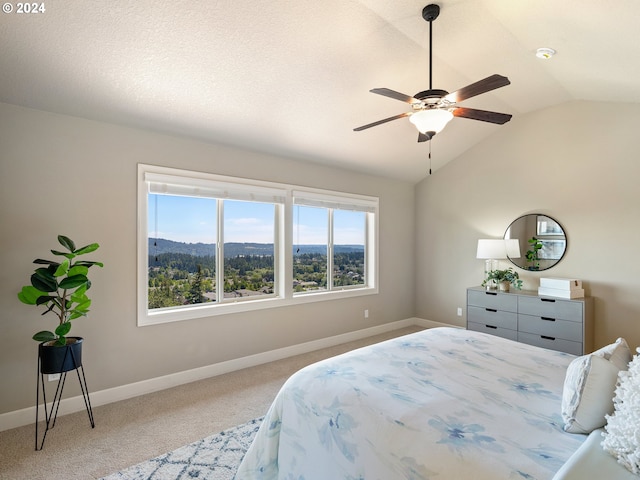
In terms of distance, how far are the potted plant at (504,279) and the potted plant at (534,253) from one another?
242 millimetres

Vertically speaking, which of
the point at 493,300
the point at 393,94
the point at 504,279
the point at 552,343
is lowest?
the point at 552,343

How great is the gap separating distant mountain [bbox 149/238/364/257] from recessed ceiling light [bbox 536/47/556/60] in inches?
119

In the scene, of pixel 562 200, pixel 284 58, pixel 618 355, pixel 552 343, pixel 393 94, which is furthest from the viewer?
pixel 562 200

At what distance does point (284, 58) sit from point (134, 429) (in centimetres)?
303

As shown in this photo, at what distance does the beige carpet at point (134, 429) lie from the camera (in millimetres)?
2072

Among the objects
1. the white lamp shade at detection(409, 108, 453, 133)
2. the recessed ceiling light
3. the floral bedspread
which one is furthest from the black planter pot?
the recessed ceiling light

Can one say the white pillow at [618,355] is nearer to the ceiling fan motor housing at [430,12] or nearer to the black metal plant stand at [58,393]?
the ceiling fan motor housing at [430,12]

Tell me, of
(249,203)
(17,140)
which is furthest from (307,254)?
(17,140)

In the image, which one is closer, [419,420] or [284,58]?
[419,420]

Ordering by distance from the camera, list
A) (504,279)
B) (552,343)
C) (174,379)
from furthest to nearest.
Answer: (504,279) < (552,343) < (174,379)

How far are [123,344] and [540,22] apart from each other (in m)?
4.15

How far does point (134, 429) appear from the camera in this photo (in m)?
2.46

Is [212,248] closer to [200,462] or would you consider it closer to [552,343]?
[200,462]

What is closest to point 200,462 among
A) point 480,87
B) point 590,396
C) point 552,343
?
point 590,396
